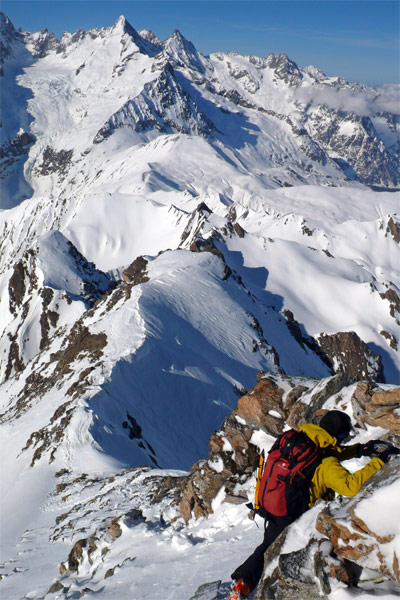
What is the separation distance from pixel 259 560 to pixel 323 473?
1903 mm

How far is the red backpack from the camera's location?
7309 millimetres

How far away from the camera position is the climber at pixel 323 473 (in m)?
6.90

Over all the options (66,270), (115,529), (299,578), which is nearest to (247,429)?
(115,529)

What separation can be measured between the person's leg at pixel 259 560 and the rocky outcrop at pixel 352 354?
92.3m

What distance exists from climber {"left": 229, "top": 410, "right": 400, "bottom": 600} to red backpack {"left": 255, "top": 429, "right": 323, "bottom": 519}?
16 mm


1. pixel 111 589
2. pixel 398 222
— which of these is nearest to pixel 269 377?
pixel 111 589

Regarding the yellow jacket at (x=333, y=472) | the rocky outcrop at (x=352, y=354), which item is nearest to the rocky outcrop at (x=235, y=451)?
the yellow jacket at (x=333, y=472)

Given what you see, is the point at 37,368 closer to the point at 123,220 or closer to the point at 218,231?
the point at 218,231

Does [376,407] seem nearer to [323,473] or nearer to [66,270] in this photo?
[323,473]

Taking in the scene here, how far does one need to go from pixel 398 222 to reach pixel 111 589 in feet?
577

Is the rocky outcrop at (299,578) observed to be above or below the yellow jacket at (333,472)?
below

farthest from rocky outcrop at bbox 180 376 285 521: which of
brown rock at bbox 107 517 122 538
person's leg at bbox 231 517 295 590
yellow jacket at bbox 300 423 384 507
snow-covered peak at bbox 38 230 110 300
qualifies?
snow-covered peak at bbox 38 230 110 300

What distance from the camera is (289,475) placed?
7391 mm

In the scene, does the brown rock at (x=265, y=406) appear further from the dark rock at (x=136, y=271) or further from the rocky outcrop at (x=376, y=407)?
the dark rock at (x=136, y=271)
